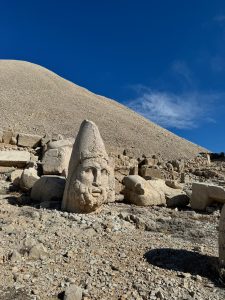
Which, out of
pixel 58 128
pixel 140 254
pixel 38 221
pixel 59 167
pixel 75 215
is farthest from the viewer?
pixel 58 128

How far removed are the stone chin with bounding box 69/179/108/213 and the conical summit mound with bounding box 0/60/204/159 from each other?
19.6m

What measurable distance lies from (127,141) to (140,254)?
26.8m

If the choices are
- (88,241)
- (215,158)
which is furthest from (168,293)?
(215,158)

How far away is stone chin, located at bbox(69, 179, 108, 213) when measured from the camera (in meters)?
6.79

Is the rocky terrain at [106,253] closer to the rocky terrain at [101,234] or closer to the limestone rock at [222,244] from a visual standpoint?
the rocky terrain at [101,234]

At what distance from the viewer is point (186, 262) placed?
16.4ft

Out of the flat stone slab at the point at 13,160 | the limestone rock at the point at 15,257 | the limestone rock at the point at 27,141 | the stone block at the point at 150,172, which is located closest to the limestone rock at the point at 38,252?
the limestone rock at the point at 15,257

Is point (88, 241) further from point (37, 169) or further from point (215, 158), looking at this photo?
point (215, 158)

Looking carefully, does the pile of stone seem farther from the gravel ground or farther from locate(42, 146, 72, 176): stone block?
the gravel ground

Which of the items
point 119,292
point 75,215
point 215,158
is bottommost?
point 119,292

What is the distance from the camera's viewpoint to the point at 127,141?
3183 centimetres

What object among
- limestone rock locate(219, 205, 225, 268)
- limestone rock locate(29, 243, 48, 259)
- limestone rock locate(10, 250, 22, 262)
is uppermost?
limestone rock locate(219, 205, 225, 268)

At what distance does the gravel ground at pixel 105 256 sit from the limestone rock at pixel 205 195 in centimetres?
139

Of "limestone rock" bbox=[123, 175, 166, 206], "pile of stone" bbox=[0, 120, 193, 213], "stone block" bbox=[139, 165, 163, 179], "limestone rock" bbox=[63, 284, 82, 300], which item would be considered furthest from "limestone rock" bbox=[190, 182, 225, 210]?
"limestone rock" bbox=[63, 284, 82, 300]
